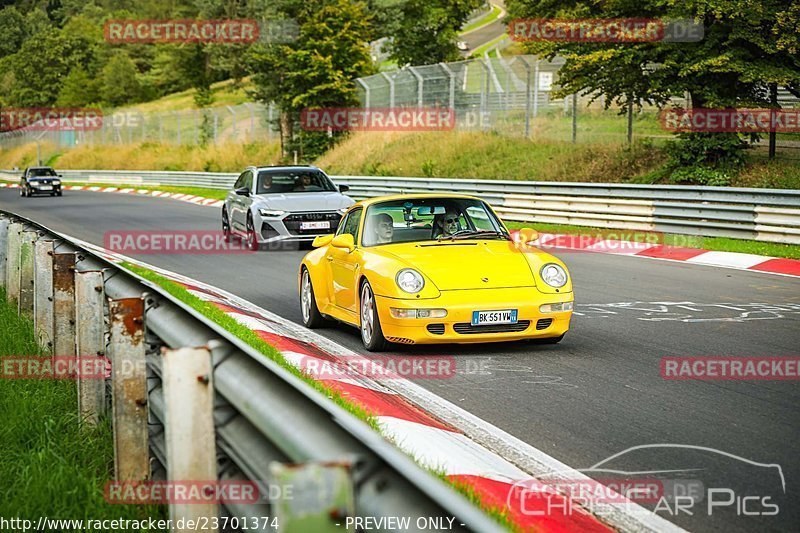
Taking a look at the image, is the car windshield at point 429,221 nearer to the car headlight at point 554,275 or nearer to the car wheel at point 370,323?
the car wheel at point 370,323

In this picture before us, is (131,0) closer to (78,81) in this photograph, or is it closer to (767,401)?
(78,81)

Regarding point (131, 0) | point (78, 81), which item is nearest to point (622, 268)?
point (78, 81)

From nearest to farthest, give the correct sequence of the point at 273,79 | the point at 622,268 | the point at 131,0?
the point at 622,268 < the point at 273,79 < the point at 131,0

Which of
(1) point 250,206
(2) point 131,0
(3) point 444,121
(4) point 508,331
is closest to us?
(4) point 508,331

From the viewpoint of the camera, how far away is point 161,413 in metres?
4.29

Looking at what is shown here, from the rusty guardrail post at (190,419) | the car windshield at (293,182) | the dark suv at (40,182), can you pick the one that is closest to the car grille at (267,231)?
the car windshield at (293,182)

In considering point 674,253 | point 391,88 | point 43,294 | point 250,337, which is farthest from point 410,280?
point 391,88

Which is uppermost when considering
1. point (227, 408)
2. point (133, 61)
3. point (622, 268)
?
point (133, 61)

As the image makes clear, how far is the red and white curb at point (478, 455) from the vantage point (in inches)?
181

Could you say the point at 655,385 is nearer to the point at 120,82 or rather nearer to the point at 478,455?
the point at 478,455

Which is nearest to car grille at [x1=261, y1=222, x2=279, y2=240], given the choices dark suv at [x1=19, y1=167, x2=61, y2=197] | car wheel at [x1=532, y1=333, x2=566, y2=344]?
car wheel at [x1=532, y1=333, x2=566, y2=344]

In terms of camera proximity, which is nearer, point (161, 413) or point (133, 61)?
point (161, 413)

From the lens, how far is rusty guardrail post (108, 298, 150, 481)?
14.4 ft

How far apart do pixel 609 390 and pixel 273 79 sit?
40113 millimetres
